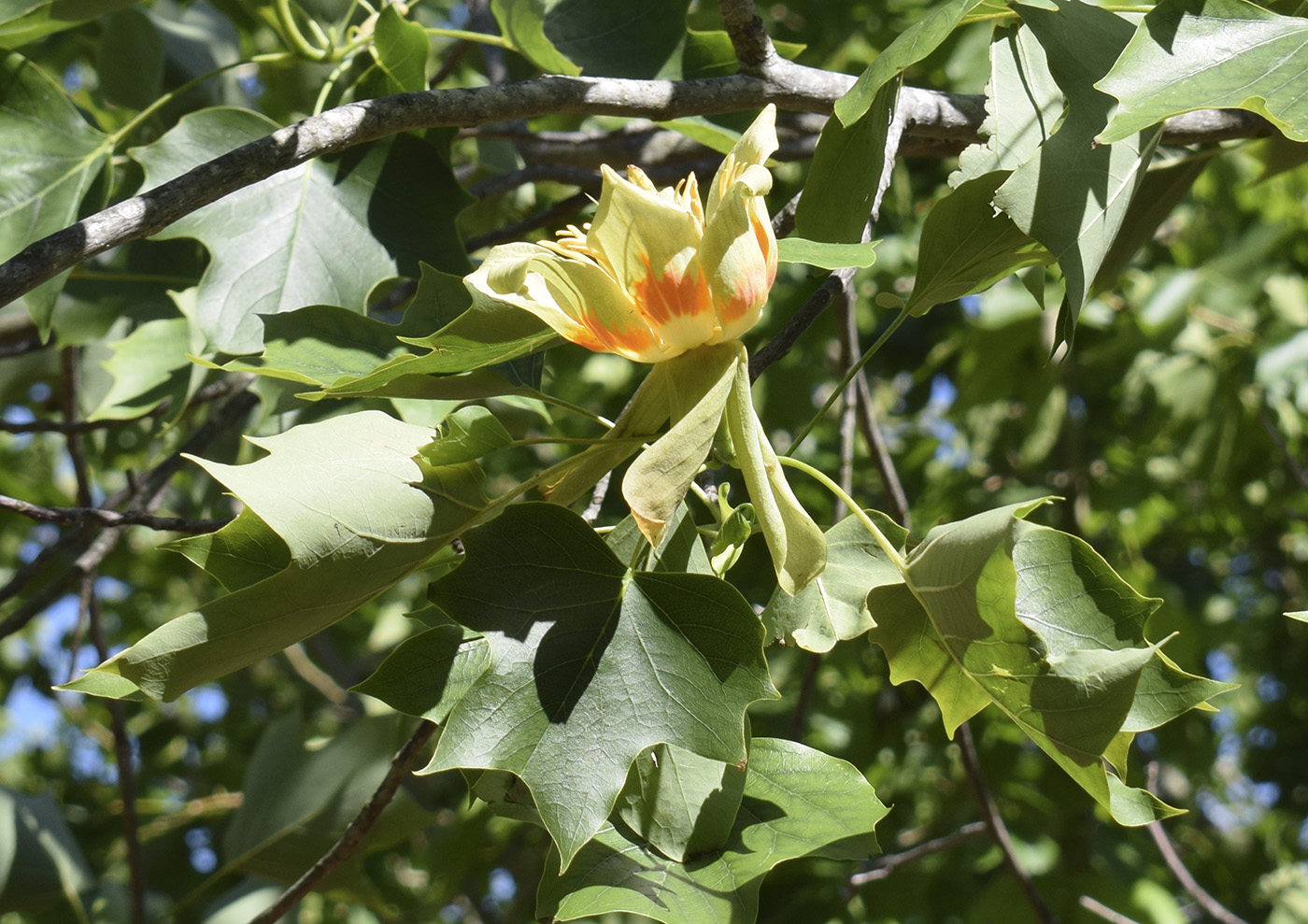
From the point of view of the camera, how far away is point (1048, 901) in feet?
7.68

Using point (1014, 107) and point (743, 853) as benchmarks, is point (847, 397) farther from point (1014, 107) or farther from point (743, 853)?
point (743, 853)

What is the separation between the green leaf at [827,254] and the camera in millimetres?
743

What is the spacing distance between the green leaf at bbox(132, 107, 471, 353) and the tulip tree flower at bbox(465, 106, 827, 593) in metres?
0.57

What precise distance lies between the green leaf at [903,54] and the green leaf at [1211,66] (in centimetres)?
13

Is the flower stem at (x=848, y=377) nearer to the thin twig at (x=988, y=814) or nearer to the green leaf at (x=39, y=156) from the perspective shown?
the thin twig at (x=988, y=814)

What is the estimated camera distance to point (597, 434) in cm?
190

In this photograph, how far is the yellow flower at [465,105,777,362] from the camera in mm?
725

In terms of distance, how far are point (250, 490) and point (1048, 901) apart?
2268mm

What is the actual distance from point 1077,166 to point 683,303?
0.37 metres

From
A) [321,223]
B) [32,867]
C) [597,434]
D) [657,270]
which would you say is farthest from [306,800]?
[657,270]

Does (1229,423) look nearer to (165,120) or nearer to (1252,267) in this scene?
(1252,267)

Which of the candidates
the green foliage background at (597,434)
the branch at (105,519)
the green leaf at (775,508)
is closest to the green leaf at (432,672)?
the green foliage background at (597,434)

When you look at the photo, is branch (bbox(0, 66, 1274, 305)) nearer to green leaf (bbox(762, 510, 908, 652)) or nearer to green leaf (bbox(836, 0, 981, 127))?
green leaf (bbox(836, 0, 981, 127))

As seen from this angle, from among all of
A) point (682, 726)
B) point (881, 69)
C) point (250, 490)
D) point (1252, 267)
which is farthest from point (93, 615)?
point (1252, 267)
